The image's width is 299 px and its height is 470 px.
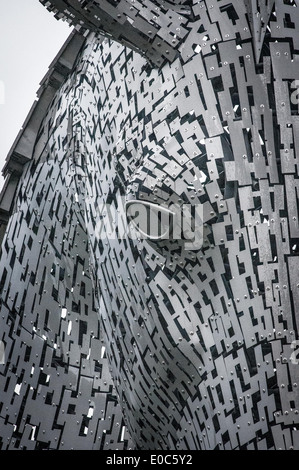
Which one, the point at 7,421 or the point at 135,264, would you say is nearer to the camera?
the point at 135,264

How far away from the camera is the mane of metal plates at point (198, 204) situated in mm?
3338

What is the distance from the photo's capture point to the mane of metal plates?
11.0 ft

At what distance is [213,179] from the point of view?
352 centimetres

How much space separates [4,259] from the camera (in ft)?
18.2

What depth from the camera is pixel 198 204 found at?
351cm

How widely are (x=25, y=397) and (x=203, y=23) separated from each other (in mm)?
2605

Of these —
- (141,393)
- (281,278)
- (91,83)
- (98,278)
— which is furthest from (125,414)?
(91,83)

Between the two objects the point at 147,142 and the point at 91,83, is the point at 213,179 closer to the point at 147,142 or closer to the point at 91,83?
the point at 147,142

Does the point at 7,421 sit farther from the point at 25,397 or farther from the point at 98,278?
the point at 98,278
